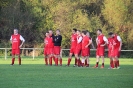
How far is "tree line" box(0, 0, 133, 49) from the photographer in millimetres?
64500

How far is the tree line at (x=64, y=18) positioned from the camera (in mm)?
64500

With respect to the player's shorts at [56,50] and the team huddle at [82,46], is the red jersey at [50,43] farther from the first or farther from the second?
the player's shorts at [56,50]

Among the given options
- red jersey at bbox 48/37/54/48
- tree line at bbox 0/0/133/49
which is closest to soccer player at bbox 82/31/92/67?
red jersey at bbox 48/37/54/48

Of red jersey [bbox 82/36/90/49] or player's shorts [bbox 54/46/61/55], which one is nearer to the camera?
red jersey [bbox 82/36/90/49]

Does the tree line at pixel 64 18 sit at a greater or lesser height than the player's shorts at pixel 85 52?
greater

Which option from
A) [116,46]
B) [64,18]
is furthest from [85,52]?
[64,18]

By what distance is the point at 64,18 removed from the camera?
66.1 meters

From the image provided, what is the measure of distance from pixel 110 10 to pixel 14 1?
11.7 m

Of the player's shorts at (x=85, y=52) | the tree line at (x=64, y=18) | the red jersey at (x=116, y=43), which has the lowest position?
the player's shorts at (x=85, y=52)

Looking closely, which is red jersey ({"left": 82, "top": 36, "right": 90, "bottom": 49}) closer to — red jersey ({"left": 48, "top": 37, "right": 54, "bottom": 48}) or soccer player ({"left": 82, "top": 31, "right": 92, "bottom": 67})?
soccer player ({"left": 82, "top": 31, "right": 92, "bottom": 67})

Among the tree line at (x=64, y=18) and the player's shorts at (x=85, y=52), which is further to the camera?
the tree line at (x=64, y=18)

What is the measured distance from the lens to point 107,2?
66312mm

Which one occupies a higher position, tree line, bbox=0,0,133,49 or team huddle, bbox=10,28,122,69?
tree line, bbox=0,0,133,49

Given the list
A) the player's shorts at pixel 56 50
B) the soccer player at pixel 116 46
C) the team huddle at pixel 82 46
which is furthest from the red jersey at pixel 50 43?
the soccer player at pixel 116 46
